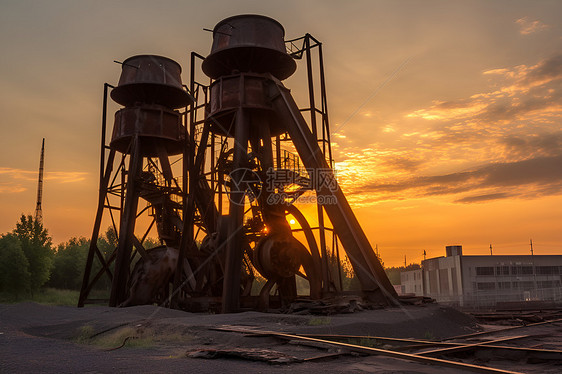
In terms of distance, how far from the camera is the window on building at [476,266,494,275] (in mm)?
56091

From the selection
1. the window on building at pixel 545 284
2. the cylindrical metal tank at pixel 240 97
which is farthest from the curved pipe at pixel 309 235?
the window on building at pixel 545 284

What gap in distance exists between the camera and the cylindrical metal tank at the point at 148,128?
82.1 ft

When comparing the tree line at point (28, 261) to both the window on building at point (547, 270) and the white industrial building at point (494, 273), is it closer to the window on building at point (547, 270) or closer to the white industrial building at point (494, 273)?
the white industrial building at point (494, 273)

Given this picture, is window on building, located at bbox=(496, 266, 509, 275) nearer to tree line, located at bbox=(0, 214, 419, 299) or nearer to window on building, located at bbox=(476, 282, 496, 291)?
window on building, located at bbox=(476, 282, 496, 291)

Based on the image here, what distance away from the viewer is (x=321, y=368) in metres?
6.69

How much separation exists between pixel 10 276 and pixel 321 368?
143 ft

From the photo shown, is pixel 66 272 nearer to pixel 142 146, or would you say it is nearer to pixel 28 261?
pixel 28 261

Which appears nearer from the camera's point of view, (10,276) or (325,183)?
(325,183)

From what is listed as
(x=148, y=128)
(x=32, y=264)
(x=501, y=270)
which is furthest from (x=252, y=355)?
(x=501, y=270)

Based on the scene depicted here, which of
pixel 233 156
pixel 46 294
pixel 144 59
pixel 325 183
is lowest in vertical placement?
pixel 46 294

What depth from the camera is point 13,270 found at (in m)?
41.9

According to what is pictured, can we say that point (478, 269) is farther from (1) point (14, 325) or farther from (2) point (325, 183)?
(1) point (14, 325)

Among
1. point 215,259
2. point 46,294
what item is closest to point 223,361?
point 215,259

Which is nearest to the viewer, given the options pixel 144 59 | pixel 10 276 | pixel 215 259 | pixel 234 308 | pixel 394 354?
pixel 394 354
